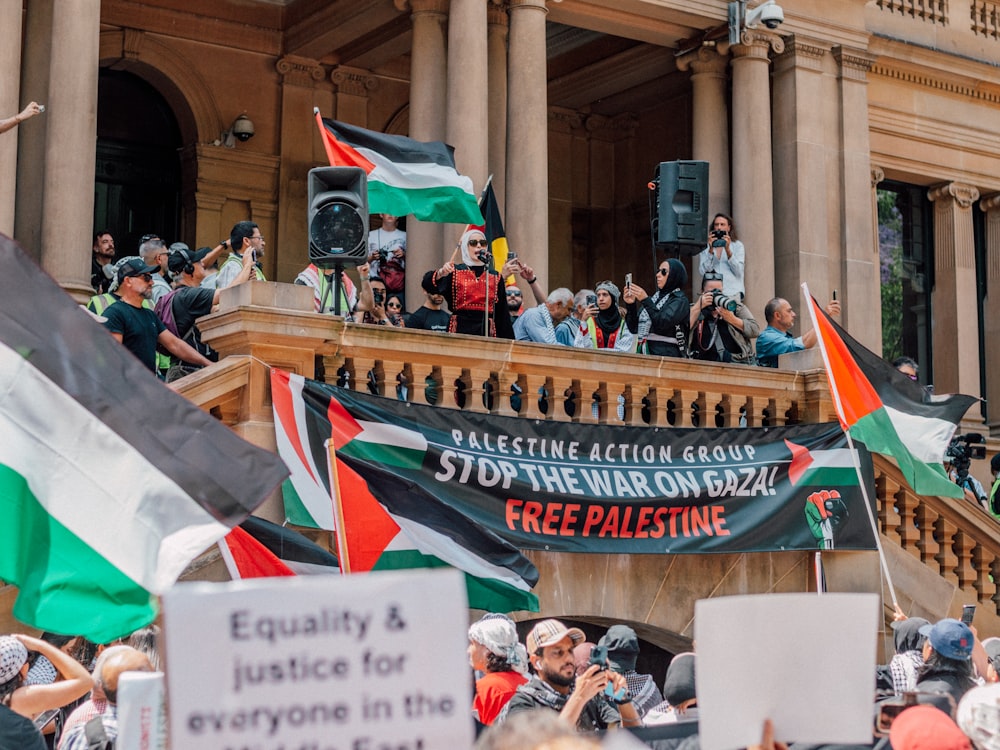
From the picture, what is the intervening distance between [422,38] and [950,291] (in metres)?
9.06

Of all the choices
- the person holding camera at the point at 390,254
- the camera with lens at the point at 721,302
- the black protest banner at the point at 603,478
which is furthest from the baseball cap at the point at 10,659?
the person holding camera at the point at 390,254

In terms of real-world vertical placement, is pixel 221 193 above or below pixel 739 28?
below

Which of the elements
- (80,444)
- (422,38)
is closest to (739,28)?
(422,38)

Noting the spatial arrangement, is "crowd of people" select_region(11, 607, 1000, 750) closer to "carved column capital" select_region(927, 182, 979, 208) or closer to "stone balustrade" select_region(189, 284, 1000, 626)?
"stone balustrade" select_region(189, 284, 1000, 626)

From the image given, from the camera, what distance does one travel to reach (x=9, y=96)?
14.5 metres

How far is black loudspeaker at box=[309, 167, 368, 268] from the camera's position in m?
11.3

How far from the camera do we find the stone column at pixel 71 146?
14469 mm

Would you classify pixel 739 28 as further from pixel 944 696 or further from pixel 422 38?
pixel 944 696

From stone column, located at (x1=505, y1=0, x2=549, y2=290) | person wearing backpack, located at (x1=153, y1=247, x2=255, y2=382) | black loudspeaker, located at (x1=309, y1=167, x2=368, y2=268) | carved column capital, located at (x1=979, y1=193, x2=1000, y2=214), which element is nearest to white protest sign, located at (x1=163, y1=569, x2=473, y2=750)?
black loudspeaker, located at (x1=309, y1=167, x2=368, y2=268)

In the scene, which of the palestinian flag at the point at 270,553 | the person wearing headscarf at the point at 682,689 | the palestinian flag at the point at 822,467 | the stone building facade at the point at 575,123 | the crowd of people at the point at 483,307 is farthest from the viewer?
the stone building facade at the point at 575,123

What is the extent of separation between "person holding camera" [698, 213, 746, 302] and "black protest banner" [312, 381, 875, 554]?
383cm

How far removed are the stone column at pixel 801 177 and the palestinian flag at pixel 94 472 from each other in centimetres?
1343

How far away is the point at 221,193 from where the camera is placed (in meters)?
20.1

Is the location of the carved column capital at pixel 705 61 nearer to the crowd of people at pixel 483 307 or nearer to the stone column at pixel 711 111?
the stone column at pixel 711 111
